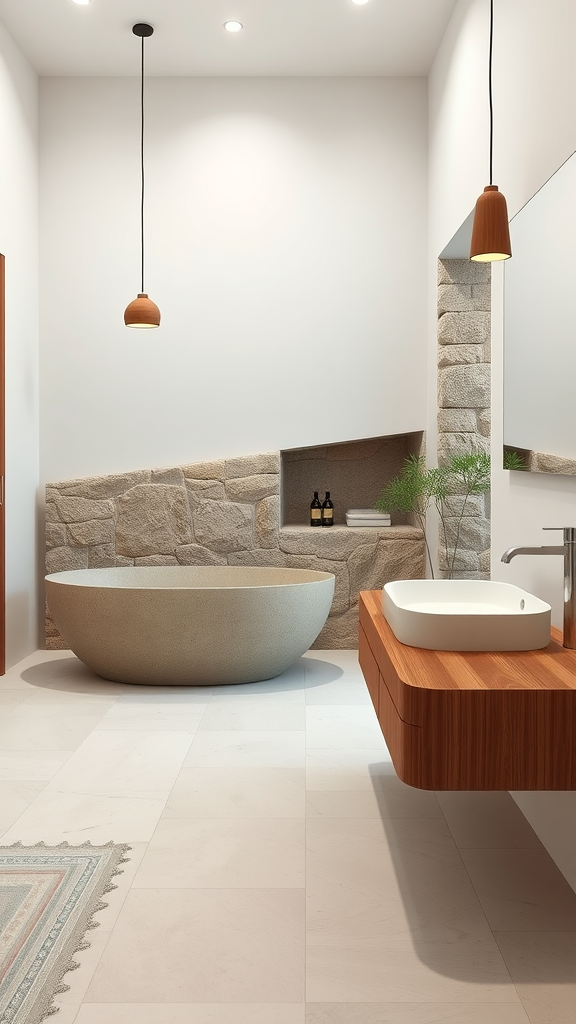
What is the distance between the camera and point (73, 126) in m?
5.39

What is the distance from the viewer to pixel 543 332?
2799 millimetres

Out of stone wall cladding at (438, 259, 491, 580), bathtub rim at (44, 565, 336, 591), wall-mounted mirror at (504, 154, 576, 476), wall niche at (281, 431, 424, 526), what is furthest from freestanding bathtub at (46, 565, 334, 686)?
wall-mounted mirror at (504, 154, 576, 476)

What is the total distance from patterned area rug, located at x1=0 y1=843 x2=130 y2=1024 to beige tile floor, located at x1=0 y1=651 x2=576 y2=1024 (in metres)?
0.05

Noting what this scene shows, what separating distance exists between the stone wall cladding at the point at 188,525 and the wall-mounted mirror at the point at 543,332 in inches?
85.9

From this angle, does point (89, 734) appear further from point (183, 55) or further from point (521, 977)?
point (183, 55)

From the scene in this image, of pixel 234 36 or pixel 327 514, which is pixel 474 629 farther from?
pixel 234 36

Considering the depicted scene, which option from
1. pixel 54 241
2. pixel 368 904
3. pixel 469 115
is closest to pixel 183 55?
pixel 54 241

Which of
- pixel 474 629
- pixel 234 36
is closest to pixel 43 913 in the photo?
pixel 474 629

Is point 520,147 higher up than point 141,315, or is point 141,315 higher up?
point 520,147

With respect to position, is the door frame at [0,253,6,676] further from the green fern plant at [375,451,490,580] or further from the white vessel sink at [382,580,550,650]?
the white vessel sink at [382,580,550,650]

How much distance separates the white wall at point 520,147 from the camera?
8.47 feet

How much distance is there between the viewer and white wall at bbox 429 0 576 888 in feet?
8.47

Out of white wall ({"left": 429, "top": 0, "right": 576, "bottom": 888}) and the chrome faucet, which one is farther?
white wall ({"left": 429, "top": 0, "right": 576, "bottom": 888})

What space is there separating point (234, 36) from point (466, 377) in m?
2.23
